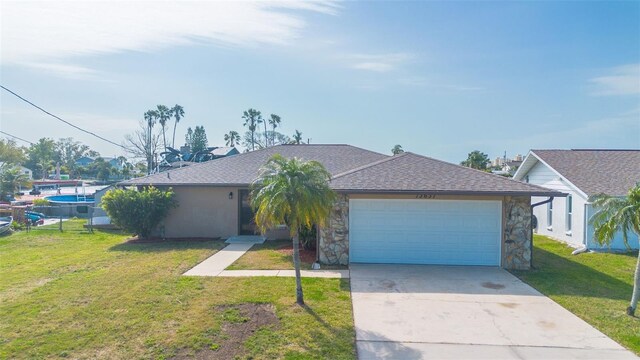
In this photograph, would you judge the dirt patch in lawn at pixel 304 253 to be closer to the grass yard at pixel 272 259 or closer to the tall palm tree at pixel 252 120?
the grass yard at pixel 272 259

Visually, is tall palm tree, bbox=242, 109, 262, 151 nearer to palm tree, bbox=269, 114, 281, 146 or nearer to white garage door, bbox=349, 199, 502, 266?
palm tree, bbox=269, 114, 281, 146

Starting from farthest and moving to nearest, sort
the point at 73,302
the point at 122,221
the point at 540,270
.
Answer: the point at 122,221
the point at 540,270
the point at 73,302

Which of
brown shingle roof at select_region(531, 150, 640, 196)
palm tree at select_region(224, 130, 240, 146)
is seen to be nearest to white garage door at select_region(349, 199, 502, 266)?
brown shingle roof at select_region(531, 150, 640, 196)

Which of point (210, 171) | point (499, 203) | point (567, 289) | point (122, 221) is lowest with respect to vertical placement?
point (567, 289)

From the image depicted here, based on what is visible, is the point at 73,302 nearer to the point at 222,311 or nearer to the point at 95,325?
the point at 95,325

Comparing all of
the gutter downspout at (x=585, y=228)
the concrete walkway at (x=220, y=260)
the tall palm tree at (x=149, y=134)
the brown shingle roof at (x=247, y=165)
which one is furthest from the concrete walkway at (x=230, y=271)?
the tall palm tree at (x=149, y=134)

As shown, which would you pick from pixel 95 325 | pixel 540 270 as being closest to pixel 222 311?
pixel 95 325
